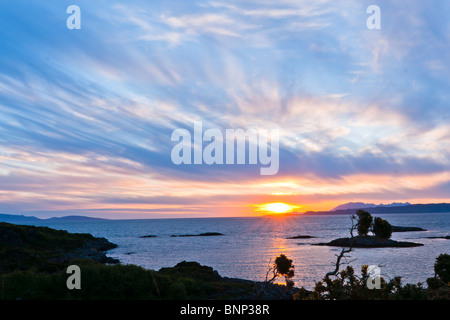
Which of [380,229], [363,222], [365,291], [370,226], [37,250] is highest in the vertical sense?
[363,222]

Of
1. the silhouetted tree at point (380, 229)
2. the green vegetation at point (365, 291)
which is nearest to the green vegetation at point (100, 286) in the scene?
the green vegetation at point (365, 291)

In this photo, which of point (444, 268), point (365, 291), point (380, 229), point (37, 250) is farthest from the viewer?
point (37, 250)

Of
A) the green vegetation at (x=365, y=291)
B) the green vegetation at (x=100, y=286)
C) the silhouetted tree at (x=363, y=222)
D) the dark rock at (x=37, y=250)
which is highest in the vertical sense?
the silhouetted tree at (x=363, y=222)

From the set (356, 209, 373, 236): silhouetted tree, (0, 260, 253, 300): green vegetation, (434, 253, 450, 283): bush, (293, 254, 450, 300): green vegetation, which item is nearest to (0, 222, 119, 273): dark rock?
(0, 260, 253, 300): green vegetation

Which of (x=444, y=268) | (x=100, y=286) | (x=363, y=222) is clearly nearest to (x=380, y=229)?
(x=363, y=222)

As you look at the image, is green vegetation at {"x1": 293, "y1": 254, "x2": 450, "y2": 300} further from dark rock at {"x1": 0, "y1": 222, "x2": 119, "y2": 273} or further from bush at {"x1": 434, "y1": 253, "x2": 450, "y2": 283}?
dark rock at {"x1": 0, "y1": 222, "x2": 119, "y2": 273}

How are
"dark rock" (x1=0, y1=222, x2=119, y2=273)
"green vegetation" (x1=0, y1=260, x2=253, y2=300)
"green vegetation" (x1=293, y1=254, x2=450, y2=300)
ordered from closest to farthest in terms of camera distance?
"green vegetation" (x1=293, y1=254, x2=450, y2=300)
"green vegetation" (x1=0, y1=260, x2=253, y2=300)
"dark rock" (x1=0, y1=222, x2=119, y2=273)

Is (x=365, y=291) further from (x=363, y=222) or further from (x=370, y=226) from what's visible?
(x=370, y=226)

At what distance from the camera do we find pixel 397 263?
6047 cm

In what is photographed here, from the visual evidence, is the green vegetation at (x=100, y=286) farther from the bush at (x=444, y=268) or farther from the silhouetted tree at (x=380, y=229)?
the bush at (x=444, y=268)

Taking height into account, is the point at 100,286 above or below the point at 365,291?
below

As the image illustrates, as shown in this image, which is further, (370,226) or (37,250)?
(37,250)

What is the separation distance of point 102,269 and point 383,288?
18.4 m
